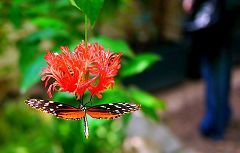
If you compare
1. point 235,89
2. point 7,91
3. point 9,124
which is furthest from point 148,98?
point 235,89

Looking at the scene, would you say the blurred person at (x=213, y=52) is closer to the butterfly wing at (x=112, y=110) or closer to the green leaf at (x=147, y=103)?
the green leaf at (x=147, y=103)

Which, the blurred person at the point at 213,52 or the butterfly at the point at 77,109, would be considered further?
the blurred person at the point at 213,52

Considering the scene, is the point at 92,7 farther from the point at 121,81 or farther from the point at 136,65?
the point at 121,81

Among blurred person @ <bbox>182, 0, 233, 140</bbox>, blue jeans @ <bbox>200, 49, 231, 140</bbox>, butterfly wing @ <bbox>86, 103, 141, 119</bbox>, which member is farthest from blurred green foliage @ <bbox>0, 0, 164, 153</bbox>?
blue jeans @ <bbox>200, 49, 231, 140</bbox>

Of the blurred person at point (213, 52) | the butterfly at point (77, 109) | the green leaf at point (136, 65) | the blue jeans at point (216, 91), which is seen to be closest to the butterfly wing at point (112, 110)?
the butterfly at point (77, 109)

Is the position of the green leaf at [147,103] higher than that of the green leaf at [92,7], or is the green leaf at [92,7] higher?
the green leaf at [92,7]

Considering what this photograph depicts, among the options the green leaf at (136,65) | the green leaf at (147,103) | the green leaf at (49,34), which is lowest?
the green leaf at (147,103)

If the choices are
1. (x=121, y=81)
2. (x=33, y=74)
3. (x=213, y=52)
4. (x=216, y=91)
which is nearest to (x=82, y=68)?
(x=33, y=74)
